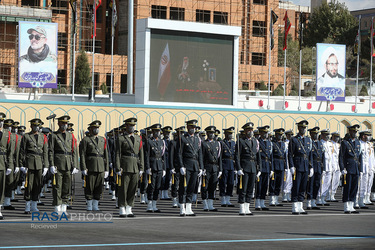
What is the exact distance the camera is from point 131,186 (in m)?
15.8

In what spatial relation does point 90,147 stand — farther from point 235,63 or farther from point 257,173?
point 235,63

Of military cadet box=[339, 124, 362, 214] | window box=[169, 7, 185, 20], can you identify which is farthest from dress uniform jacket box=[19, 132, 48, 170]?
window box=[169, 7, 185, 20]

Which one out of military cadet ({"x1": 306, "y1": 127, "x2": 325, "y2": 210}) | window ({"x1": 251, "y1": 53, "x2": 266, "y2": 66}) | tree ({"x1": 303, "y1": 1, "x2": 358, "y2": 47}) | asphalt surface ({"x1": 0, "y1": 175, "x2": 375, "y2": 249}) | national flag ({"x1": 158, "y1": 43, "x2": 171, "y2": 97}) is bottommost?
asphalt surface ({"x1": 0, "y1": 175, "x2": 375, "y2": 249})

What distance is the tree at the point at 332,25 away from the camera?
85.3 meters

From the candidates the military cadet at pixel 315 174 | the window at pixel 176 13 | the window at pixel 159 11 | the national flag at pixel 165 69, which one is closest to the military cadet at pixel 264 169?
the military cadet at pixel 315 174

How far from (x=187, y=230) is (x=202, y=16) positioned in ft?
184

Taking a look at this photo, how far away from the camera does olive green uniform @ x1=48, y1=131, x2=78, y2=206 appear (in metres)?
15.8

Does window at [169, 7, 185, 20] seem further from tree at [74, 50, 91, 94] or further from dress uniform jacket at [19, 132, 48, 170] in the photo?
dress uniform jacket at [19, 132, 48, 170]

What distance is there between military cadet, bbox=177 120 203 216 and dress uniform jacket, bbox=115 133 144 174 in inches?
39.0

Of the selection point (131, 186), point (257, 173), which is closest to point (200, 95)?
point (257, 173)

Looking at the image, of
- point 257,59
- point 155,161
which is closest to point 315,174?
point 155,161

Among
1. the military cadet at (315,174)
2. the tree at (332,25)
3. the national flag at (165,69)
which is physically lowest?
the military cadet at (315,174)

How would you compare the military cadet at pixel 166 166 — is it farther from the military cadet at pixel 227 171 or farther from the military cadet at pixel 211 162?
the military cadet at pixel 227 171

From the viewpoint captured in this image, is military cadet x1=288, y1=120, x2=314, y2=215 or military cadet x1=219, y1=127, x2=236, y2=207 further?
military cadet x1=219, y1=127, x2=236, y2=207
